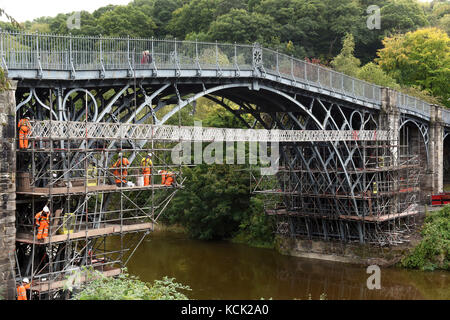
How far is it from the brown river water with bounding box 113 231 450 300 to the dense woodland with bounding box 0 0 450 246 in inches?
115

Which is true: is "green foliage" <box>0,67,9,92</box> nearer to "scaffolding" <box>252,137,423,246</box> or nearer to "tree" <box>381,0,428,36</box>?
"scaffolding" <box>252,137,423,246</box>

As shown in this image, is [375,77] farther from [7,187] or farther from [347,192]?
[7,187]

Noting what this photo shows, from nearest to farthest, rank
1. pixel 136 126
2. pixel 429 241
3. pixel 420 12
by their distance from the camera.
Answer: pixel 136 126, pixel 429 241, pixel 420 12

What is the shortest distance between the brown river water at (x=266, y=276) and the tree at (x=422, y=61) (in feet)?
78.5

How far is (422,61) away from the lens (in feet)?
168

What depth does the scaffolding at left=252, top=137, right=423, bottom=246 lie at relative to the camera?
31.4 m

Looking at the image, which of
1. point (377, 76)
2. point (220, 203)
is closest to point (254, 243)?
point (220, 203)

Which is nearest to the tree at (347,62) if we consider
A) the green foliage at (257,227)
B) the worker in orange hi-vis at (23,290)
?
the green foliage at (257,227)

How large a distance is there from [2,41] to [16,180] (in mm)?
4195

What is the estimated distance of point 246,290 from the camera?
27.5 meters

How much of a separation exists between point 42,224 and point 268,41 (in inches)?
1651

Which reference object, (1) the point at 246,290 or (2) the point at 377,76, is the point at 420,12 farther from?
(1) the point at 246,290

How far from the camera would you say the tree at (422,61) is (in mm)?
50375

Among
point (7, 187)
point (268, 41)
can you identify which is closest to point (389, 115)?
point (7, 187)
